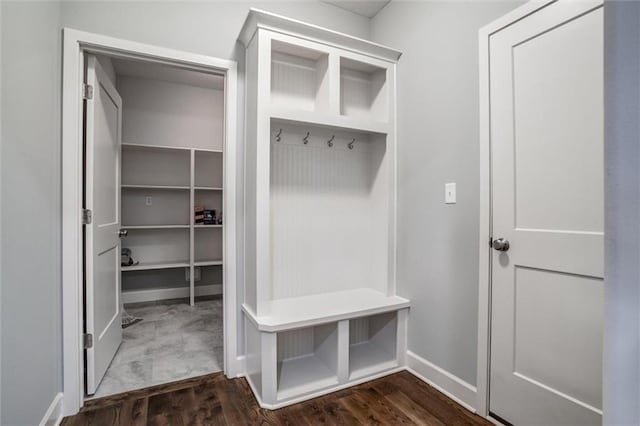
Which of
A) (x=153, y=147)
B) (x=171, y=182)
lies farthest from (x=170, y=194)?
(x=153, y=147)

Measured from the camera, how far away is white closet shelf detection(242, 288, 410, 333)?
191cm

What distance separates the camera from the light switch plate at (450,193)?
6.49 ft

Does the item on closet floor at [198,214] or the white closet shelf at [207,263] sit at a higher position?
the item on closet floor at [198,214]

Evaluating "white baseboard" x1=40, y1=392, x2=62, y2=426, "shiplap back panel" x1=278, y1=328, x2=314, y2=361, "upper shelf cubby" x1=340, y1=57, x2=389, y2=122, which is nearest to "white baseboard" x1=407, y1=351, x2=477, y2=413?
"shiplap back panel" x1=278, y1=328, x2=314, y2=361

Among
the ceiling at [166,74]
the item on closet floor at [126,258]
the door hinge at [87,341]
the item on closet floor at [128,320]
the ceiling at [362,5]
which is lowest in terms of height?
the item on closet floor at [128,320]

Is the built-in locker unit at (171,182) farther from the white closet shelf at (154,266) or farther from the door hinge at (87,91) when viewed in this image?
the door hinge at (87,91)

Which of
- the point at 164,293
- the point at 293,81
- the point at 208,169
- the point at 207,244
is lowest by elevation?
Result: the point at 164,293

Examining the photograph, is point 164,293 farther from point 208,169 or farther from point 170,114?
point 170,114

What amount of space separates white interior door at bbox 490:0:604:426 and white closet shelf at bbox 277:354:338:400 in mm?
975

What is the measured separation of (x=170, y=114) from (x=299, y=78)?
2.38 metres

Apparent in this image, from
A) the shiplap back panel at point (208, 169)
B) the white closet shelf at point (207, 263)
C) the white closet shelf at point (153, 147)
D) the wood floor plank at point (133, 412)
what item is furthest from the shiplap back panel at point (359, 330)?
the white closet shelf at point (153, 147)

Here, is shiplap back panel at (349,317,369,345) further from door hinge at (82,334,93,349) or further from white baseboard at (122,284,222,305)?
white baseboard at (122,284,222,305)

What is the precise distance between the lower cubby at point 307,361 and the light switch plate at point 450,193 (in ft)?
3.50

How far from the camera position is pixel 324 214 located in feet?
8.04
